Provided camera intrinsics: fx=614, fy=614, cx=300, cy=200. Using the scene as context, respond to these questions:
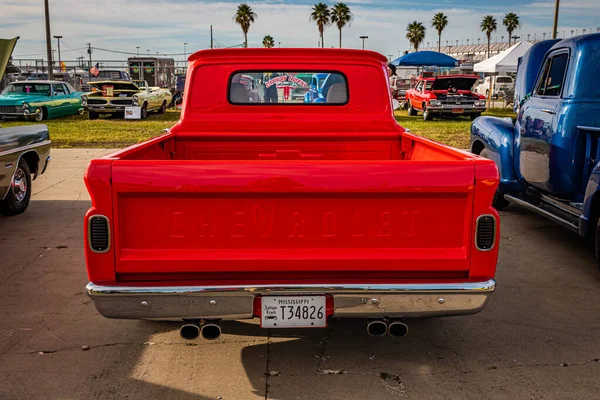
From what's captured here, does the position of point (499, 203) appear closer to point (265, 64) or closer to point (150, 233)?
point (265, 64)

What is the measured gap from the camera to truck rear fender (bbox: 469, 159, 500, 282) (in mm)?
2926

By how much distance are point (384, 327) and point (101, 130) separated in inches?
631

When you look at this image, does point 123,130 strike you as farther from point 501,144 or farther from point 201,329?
point 201,329

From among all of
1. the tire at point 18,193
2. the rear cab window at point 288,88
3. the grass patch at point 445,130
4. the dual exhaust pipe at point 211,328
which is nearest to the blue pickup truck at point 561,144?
the rear cab window at point 288,88

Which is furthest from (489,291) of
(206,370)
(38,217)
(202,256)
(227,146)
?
(38,217)

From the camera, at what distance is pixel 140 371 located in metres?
3.50

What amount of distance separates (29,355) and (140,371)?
29.9 inches

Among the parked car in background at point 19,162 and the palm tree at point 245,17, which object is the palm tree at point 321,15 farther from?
the parked car in background at point 19,162

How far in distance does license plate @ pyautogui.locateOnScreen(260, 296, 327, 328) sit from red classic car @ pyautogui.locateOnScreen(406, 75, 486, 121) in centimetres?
1880

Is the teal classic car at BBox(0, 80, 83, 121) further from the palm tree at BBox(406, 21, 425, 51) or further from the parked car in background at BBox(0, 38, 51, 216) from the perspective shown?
the palm tree at BBox(406, 21, 425, 51)

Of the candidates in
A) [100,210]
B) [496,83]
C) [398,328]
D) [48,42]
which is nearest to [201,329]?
[100,210]

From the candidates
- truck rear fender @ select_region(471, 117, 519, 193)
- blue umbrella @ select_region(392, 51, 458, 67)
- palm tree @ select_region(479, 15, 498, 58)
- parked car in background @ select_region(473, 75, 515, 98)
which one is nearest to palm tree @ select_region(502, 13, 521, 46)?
palm tree @ select_region(479, 15, 498, 58)

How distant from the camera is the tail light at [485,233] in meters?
2.98

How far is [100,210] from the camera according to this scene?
9.44ft
